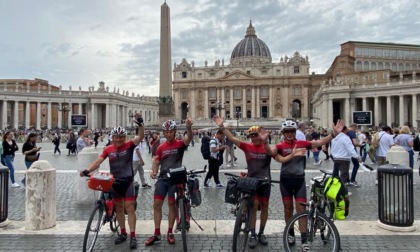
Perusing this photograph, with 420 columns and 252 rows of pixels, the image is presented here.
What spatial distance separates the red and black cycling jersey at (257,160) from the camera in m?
5.19

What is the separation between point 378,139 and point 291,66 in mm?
86701

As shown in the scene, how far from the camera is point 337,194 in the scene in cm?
470

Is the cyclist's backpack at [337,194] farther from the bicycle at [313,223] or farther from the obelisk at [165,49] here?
the obelisk at [165,49]

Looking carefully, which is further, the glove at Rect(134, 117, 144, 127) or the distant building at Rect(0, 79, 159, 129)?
the distant building at Rect(0, 79, 159, 129)

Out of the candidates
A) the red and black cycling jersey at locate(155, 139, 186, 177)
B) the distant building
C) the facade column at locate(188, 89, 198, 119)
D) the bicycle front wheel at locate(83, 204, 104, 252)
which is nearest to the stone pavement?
the bicycle front wheel at locate(83, 204, 104, 252)

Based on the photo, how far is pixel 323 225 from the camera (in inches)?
191

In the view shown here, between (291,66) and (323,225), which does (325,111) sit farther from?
(323,225)

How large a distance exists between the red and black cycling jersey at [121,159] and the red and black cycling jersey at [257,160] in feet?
5.55

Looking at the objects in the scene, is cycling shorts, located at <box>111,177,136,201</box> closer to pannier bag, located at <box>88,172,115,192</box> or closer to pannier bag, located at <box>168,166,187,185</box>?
pannier bag, located at <box>88,172,115,192</box>

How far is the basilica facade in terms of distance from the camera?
94.5 metres

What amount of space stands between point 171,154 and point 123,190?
877mm

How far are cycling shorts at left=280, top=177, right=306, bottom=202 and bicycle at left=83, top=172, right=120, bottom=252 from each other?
2400 mm

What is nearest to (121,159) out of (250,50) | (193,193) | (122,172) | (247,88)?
(122,172)

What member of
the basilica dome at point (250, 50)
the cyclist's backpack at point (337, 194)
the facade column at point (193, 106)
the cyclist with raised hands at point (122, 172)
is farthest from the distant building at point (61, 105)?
the cyclist's backpack at point (337, 194)
